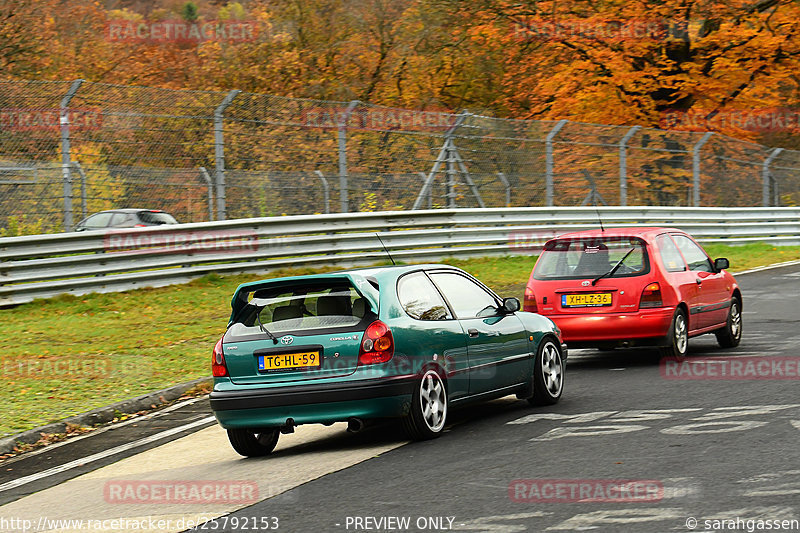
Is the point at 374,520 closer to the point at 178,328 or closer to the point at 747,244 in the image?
the point at 178,328

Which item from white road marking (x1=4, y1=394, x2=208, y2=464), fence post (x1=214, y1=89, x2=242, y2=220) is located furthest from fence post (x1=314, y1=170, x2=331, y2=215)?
white road marking (x1=4, y1=394, x2=208, y2=464)

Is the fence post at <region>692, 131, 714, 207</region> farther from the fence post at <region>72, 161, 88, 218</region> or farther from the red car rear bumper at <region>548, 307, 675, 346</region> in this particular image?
the red car rear bumper at <region>548, 307, 675, 346</region>

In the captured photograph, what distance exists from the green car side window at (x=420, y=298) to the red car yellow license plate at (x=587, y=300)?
3208 millimetres

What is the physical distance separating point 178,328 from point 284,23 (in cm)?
3649

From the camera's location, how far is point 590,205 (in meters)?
26.7

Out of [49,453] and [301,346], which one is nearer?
[301,346]

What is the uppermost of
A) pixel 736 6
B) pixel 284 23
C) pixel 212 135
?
pixel 284 23

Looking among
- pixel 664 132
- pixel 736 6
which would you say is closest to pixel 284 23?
pixel 736 6

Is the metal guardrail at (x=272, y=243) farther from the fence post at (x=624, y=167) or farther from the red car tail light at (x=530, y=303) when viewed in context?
the red car tail light at (x=530, y=303)

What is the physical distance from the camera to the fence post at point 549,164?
25266mm

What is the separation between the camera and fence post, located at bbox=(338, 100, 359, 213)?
829 inches

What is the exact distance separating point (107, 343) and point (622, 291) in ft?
21.0

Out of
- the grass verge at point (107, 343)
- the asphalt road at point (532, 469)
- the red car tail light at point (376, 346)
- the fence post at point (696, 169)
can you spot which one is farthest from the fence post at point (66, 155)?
the fence post at point (696, 169)

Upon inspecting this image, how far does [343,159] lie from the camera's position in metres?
21.2
